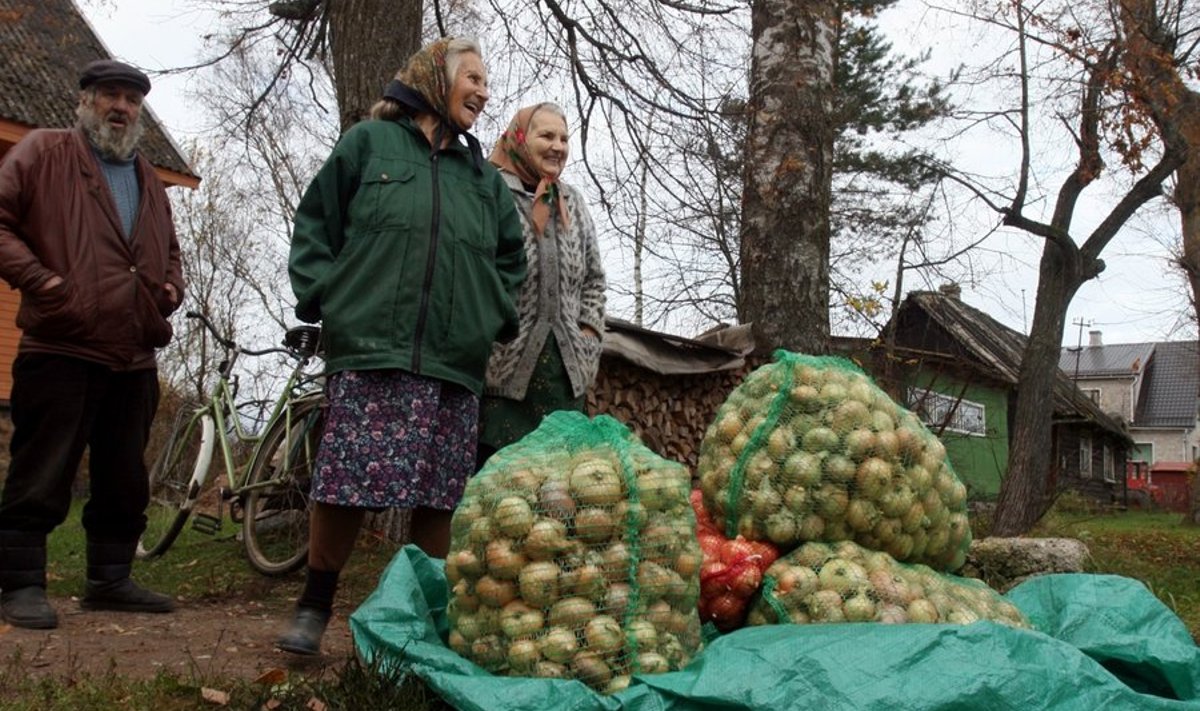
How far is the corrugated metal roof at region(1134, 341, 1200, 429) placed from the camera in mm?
63344

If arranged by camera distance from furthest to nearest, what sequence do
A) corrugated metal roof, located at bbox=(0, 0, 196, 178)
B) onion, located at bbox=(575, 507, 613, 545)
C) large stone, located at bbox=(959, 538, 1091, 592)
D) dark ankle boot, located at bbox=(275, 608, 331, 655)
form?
corrugated metal roof, located at bbox=(0, 0, 196, 178)
large stone, located at bbox=(959, 538, 1091, 592)
dark ankle boot, located at bbox=(275, 608, 331, 655)
onion, located at bbox=(575, 507, 613, 545)

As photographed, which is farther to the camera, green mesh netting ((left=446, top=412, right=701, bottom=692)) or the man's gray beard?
the man's gray beard

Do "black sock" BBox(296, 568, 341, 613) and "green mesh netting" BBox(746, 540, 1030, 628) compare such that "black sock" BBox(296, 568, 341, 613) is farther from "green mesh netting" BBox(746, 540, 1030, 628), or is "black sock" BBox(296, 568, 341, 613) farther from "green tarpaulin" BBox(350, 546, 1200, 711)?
"green mesh netting" BBox(746, 540, 1030, 628)

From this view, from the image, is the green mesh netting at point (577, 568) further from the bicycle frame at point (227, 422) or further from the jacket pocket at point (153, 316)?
the bicycle frame at point (227, 422)

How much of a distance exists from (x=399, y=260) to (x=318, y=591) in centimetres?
98

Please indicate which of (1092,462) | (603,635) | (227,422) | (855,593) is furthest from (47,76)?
(1092,462)

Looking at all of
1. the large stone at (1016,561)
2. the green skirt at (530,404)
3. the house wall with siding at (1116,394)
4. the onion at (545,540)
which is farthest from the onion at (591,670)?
the house wall with siding at (1116,394)

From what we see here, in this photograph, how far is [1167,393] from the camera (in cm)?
6638

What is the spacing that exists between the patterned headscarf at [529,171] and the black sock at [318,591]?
131 cm

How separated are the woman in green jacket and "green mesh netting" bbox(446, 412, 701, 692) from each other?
1.71ft

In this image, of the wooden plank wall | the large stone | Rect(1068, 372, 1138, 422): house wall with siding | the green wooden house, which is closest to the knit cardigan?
the large stone

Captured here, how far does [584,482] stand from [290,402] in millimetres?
2773

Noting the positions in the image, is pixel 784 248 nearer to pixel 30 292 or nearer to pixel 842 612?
pixel 842 612

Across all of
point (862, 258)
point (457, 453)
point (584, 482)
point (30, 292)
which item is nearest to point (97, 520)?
point (30, 292)
